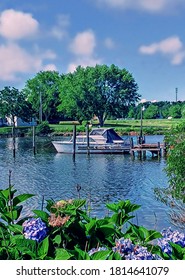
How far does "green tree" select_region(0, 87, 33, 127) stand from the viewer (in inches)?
1407

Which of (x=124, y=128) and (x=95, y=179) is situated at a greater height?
(x=124, y=128)

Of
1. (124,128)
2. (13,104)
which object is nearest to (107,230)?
(13,104)

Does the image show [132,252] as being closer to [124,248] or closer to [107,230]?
[124,248]

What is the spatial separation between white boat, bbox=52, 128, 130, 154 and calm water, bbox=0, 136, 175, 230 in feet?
2.82

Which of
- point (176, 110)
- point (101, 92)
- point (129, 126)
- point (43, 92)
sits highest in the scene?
point (101, 92)

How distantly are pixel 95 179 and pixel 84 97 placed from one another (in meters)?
27.0

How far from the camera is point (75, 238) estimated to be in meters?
1.44

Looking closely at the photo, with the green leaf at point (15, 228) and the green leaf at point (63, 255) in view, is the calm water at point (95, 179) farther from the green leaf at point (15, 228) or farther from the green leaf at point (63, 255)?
the green leaf at point (63, 255)

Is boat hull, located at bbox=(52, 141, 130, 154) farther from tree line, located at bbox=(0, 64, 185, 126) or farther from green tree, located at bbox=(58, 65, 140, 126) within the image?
green tree, located at bbox=(58, 65, 140, 126)

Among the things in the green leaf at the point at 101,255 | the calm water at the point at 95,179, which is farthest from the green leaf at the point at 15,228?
the calm water at the point at 95,179

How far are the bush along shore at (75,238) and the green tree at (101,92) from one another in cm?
3615

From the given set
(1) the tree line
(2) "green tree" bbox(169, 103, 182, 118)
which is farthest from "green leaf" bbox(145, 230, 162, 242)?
(1) the tree line

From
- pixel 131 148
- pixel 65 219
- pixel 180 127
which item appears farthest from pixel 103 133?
pixel 65 219
